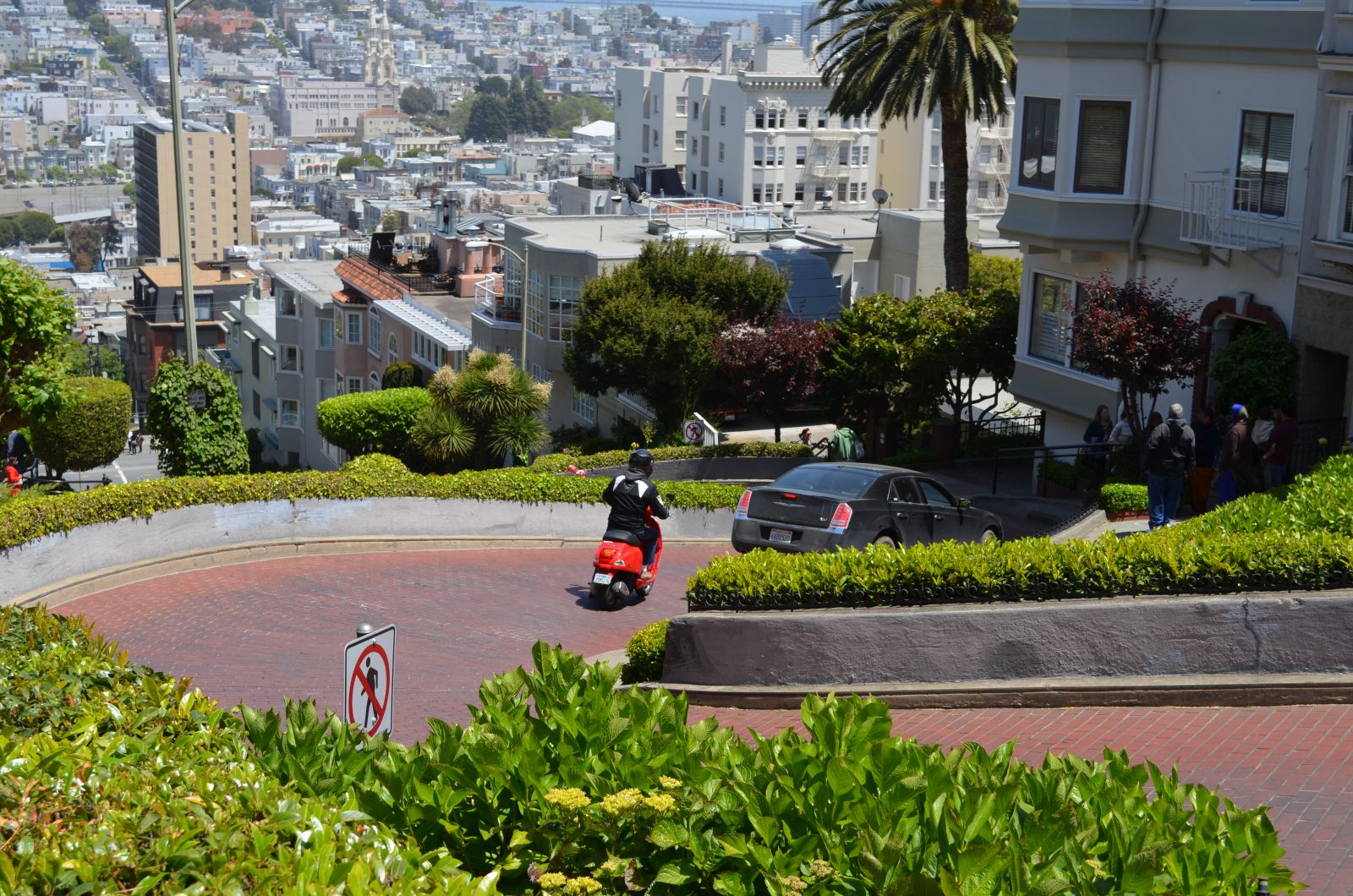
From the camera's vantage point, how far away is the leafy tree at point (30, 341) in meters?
18.8

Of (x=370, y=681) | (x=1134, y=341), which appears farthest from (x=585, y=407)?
(x=370, y=681)

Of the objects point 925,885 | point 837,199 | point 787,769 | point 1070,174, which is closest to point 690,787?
point 787,769

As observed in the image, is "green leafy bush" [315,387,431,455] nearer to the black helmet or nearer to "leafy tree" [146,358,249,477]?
"leafy tree" [146,358,249,477]

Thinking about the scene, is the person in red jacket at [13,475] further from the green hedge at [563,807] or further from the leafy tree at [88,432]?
the leafy tree at [88,432]

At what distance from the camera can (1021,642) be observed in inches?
429

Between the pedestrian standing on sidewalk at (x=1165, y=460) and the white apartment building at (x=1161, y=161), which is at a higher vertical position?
the white apartment building at (x=1161, y=161)

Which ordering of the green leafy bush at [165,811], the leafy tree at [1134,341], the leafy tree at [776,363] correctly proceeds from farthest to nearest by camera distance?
1. the leafy tree at [776,363]
2. the leafy tree at [1134,341]
3. the green leafy bush at [165,811]

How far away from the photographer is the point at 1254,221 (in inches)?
877

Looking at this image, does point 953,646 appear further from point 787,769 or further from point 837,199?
point 837,199

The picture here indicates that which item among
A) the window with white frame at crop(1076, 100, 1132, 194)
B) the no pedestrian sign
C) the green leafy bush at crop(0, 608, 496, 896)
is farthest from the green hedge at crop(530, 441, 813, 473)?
the green leafy bush at crop(0, 608, 496, 896)

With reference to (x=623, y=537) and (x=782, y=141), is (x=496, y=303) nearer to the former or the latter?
(x=623, y=537)

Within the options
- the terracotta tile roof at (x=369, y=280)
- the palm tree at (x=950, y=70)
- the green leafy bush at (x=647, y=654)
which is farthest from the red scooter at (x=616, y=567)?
the terracotta tile roof at (x=369, y=280)

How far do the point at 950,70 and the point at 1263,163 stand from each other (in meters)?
11.9

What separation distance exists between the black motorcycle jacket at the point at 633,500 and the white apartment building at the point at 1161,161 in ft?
34.9
